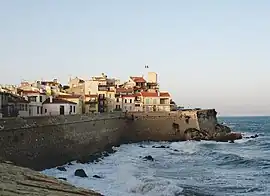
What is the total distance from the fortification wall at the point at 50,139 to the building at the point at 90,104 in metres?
16.8

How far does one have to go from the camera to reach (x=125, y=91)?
68.1 m

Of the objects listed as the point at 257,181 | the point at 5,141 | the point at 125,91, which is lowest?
the point at 257,181

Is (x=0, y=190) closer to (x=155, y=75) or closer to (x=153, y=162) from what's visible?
(x=153, y=162)

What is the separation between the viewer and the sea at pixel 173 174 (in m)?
21.2

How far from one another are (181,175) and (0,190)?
64.3 ft

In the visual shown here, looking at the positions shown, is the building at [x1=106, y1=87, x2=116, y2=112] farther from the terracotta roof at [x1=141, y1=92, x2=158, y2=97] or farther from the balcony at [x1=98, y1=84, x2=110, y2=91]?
the terracotta roof at [x1=141, y1=92, x2=158, y2=97]

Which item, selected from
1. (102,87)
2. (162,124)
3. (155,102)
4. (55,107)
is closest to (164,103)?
(155,102)

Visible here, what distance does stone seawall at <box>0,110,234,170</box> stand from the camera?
23.0 m

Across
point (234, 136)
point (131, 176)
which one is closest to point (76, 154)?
point (131, 176)

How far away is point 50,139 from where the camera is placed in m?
27.2

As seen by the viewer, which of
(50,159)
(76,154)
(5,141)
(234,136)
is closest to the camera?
(5,141)

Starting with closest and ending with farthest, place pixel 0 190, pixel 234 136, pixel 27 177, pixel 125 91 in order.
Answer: pixel 0 190
pixel 27 177
pixel 234 136
pixel 125 91

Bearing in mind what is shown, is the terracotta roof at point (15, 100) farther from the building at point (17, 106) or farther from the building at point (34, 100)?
the building at point (34, 100)

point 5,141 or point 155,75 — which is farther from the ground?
point 155,75
